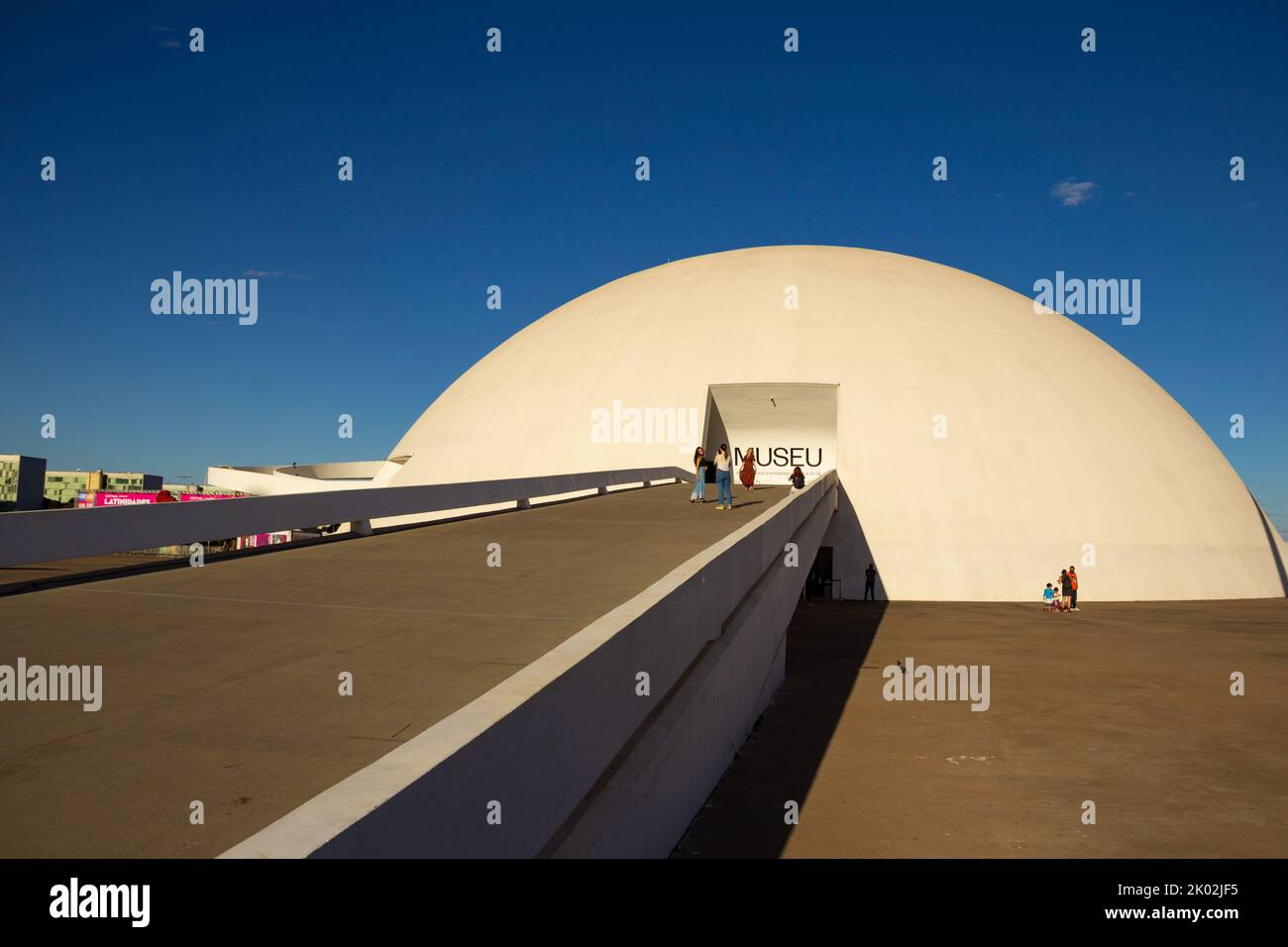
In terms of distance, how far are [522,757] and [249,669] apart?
7.54 ft

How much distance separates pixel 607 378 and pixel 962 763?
19.1m

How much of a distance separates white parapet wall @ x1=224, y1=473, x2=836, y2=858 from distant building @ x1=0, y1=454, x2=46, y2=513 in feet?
141

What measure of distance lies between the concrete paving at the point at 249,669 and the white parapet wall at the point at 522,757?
61 centimetres

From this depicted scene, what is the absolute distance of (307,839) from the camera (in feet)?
6.88

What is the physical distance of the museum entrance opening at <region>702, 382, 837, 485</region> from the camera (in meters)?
26.1

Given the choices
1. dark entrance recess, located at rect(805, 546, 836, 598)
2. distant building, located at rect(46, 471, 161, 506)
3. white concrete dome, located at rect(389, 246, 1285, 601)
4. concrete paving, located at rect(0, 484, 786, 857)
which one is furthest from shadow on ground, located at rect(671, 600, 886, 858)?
distant building, located at rect(46, 471, 161, 506)

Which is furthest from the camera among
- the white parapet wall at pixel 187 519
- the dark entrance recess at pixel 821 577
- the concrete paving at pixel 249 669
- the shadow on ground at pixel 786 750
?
the dark entrance recess at pixel 821 577

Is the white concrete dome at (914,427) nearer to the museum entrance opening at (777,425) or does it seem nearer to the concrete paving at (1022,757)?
the museum entrance opening at (777,425)

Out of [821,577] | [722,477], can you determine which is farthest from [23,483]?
[722,477]

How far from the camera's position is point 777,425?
27.8 meters

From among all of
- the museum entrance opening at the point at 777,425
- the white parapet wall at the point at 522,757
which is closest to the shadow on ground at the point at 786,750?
the white parapet wall at the point at 522,757

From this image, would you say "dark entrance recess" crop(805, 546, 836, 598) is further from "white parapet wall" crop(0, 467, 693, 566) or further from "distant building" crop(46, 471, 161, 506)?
"distant building" crop(46, 471, 161, 506)

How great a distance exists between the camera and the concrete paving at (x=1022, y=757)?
307 inches

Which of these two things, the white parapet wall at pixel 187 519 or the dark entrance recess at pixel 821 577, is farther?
the dark entrance recess at pixel 821 577
